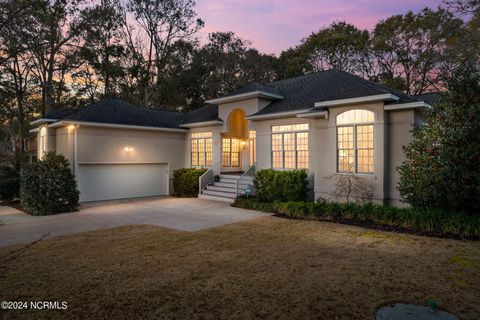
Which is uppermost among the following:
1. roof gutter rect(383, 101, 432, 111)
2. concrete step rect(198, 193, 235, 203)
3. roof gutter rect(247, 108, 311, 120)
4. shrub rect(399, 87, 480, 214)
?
roof gutter rect(247, 108, 311, 120)

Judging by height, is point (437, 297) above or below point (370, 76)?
below

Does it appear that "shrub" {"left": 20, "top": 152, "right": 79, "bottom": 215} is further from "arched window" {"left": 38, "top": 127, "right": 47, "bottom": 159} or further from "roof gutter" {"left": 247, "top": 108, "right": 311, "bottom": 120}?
"roof gutter" {"left": 247, "top": 108, "right": 311, "bottom": 120}

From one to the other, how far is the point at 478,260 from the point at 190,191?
506 inches

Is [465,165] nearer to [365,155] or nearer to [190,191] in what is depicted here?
[365,155]

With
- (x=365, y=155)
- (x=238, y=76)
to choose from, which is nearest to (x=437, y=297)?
(x=365, y=155)

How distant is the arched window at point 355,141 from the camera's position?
1068 centimetres

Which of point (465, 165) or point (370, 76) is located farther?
point (370, 76)

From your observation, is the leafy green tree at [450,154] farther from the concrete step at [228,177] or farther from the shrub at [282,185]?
the concrete step at [228,177]

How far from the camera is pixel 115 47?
2791cm

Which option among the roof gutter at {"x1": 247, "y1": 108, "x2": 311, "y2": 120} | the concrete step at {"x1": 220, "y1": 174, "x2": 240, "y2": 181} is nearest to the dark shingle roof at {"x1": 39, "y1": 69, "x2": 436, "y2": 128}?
the roof gutter at {"x1": 247, "y1": 108, "x2": 311, "y2": 120}

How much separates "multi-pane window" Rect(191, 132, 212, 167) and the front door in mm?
866

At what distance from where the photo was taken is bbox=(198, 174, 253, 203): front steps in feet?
48.1

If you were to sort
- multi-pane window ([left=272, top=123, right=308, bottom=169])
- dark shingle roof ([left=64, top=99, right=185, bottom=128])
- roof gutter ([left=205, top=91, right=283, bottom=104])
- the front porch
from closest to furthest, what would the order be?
multi-pane window ([left=272, top=123, right=308, bottom=169]) → dark shingle roof ([left=64, top=99, right=185, bottom=128]) → roof gutter ([left=205, top=91, right=283, bottom=104]) → the front porch

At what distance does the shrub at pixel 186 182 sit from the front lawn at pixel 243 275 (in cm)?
814
